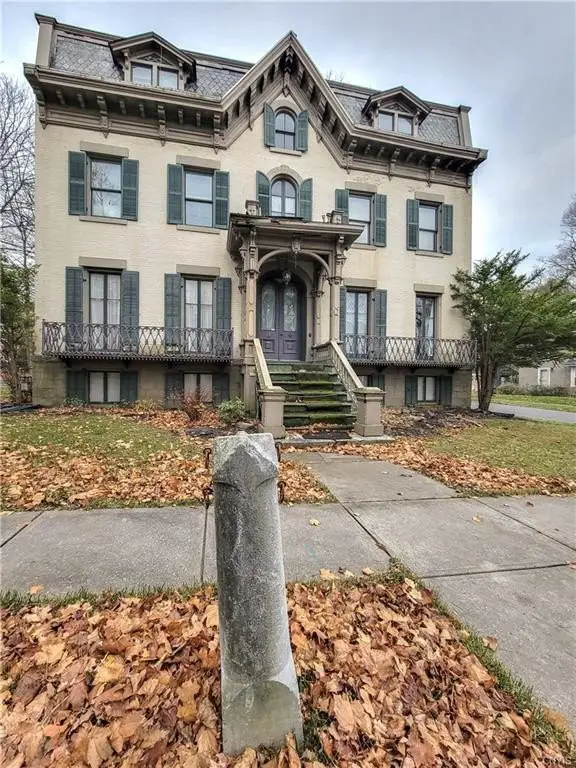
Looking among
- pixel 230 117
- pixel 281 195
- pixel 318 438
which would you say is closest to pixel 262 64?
pixel 230 117

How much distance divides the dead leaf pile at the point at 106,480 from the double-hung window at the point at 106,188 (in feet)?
27.2

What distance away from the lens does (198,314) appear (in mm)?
11336

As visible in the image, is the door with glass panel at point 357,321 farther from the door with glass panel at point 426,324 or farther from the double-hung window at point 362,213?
the door with glass panel at point 426,324

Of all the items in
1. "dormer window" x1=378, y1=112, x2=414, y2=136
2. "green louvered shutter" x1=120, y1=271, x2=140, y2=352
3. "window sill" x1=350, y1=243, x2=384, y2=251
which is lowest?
"green louvered shutter" x1=120, y1=271, x2=140, y2=352

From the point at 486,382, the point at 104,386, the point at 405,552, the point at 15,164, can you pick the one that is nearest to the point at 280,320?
the point at 104,386

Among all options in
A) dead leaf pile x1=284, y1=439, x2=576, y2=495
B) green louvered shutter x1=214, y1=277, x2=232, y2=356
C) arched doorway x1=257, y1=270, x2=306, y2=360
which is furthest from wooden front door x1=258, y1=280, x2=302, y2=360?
dead leaf pile x1=284, y1=439, x2=576, y2=495

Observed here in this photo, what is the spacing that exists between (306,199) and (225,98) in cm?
364

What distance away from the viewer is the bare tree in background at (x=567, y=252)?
93.1ft

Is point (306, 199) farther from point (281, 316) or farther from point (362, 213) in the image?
point (281, 316)

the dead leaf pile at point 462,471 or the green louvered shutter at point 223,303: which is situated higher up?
the green louvered shutter at point 223,303

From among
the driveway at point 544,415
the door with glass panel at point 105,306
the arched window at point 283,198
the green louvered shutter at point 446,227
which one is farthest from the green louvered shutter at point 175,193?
the driveway at point 544,415

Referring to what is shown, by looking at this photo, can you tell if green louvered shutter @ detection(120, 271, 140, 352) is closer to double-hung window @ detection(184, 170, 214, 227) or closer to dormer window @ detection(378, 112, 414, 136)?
double-hung window @ detection(184, 170, 214, 227)

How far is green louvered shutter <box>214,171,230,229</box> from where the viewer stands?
1123 centimetres

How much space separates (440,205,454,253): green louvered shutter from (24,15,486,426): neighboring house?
0.22 ft
